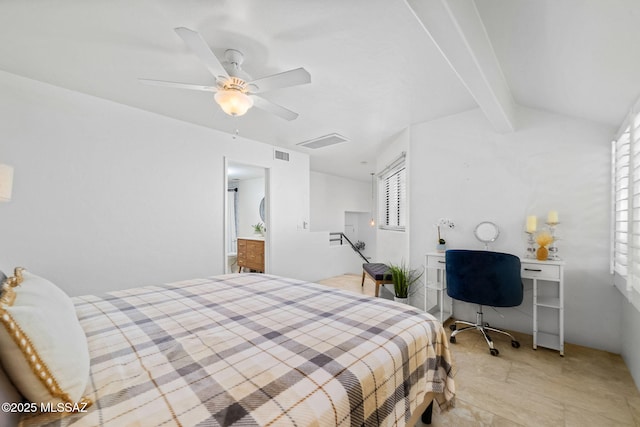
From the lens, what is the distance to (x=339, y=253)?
213 inches

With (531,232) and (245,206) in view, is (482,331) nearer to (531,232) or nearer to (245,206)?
(531,232)

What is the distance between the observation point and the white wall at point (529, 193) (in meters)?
2.32

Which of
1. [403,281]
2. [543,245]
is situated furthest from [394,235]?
[543,245]

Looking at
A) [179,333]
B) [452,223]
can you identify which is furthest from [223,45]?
[452,223]

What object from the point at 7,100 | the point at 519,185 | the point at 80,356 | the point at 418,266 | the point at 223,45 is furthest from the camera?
the point at 418,266

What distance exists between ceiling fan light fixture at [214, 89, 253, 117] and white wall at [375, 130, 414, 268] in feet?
7.42

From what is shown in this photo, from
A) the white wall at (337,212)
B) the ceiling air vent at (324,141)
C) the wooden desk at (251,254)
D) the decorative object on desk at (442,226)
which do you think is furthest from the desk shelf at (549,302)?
the wooden desk at (251,254)

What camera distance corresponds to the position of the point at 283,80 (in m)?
1.67

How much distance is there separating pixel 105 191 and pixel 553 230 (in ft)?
14.2

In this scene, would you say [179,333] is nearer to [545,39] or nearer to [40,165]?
[40,165]

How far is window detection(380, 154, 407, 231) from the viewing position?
12.6 feet

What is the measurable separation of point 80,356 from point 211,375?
1.30 ft

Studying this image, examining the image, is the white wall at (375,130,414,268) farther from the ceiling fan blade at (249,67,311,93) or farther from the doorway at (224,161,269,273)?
the doorway at (224,161,269,273)

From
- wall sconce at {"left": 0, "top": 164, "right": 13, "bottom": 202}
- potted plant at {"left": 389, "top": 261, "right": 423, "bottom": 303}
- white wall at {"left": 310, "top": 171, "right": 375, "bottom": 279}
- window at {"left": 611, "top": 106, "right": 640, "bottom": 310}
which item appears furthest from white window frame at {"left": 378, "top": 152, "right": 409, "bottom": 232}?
wall sconce at {"left": 0, "top": 164, "right": 13, "bottom": 202}
